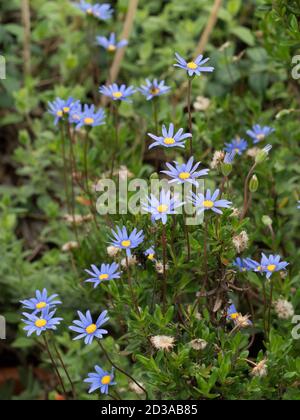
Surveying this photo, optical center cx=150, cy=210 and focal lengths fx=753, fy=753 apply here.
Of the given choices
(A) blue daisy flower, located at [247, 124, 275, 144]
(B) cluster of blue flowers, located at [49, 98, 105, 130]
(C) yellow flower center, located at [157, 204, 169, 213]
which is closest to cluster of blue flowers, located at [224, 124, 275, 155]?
(A) blue daisy flower, located at [247, 124, 275, 144]

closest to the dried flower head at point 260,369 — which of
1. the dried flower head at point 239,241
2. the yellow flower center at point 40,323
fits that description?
the dried flower head at point 239,241

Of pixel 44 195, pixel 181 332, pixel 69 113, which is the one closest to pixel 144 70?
pixel 44 195

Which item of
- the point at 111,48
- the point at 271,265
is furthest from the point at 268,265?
the point at 111,48

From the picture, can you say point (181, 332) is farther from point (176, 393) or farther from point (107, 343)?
point (107, 343)

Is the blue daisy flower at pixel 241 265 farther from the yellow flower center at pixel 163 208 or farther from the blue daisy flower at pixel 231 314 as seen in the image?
the yellow flower center at pixel 163 208

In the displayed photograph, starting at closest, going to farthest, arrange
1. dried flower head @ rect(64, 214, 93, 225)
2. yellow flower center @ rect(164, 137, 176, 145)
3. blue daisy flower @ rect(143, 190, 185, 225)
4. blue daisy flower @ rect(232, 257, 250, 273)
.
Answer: blue daisy flower @ rect(143, 190, 185, 225), yellow flower center @ rect(164, 137, 176, 145), blue daisy flower @ rect(232, 257, 250, 273), dried flower head @ rect(64, 214, 93, 225)

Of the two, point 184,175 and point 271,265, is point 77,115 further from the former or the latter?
point 271,265

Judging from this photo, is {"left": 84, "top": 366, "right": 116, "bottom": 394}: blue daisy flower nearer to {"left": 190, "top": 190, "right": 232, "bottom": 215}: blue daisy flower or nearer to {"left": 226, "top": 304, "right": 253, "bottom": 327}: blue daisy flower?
{"left": 226, "top": 304, "right": 253, "bottom": 327}: blue daisy flower
